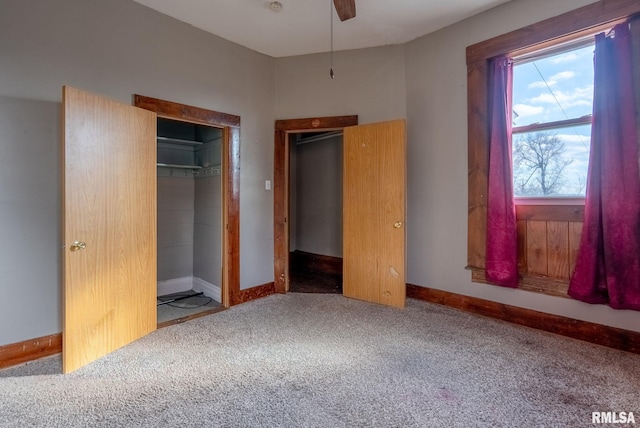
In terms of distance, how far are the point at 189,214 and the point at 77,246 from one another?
195 centimetres

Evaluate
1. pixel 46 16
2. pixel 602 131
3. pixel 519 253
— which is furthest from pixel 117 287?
pixel 602 131

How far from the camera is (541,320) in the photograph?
8.91 feet

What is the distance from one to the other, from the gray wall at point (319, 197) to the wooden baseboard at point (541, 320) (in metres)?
1.75

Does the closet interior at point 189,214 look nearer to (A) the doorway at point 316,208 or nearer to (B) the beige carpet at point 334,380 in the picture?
(B) the beige carpet at point 334,380

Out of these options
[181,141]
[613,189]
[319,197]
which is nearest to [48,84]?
[181,141]

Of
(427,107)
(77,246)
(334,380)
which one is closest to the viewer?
(334,380)

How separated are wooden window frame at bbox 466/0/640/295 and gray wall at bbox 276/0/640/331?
82mm

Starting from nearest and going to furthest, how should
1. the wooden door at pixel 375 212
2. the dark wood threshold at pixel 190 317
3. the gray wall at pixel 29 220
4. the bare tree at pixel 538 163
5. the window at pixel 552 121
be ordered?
the gray wall at pixel 29 220 → the window at pixel 552 121 → the bare tree at pixel 538 163 → the dark wood threshold at pixel 190 317 → the wooden door at pixel 375 212

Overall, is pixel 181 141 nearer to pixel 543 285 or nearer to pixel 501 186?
pixel 501 186

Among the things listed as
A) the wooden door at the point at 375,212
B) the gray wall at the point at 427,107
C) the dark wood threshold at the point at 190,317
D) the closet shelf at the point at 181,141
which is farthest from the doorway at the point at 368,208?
the closet shelf at the point at 181,141

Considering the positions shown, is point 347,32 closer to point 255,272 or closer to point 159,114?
point 159,114

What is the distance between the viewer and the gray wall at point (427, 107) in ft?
10.1

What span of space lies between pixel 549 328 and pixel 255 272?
→ 9.47 feet

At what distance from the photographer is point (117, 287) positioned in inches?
97.1
